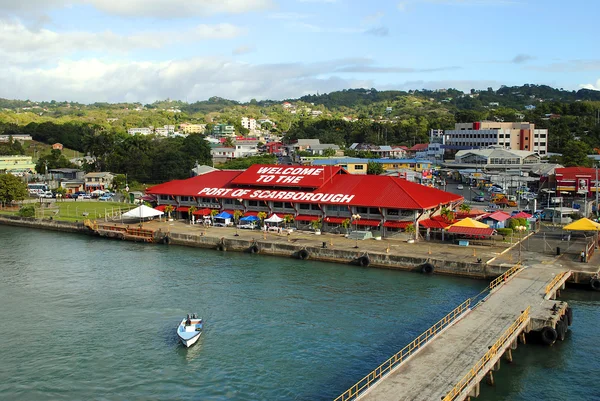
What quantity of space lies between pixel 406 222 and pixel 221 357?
2959 centimetres

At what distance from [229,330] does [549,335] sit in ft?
59.5

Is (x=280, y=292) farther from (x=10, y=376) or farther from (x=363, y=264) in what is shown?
(x=10, y=376)

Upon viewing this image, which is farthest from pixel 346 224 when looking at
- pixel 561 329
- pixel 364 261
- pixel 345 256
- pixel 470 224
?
pixel 561 329

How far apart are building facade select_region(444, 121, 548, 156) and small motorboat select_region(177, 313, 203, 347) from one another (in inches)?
4395

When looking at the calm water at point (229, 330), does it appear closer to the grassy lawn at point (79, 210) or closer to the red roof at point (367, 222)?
the red roof at point (367, 222)

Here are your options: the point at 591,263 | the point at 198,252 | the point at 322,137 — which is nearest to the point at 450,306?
the point at 591,263

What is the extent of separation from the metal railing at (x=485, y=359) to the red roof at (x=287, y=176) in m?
33.0

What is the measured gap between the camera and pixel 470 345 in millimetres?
29188

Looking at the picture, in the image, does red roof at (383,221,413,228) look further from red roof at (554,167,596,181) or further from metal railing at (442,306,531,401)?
red roof at (554,167,596,181)

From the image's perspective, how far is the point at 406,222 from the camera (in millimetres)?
56625

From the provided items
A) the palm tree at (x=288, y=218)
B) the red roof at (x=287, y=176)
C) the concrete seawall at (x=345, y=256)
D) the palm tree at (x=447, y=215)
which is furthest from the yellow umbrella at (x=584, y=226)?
the palm tree at (x=288, y=218)

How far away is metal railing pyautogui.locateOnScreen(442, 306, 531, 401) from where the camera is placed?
2405cm

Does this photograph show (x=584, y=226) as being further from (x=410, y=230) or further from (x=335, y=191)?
(x=335, y=191)

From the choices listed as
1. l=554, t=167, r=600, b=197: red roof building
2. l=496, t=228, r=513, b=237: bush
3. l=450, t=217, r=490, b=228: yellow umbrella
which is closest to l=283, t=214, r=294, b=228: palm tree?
l=450, t=217, r=490, b=228: yellow umbrella
